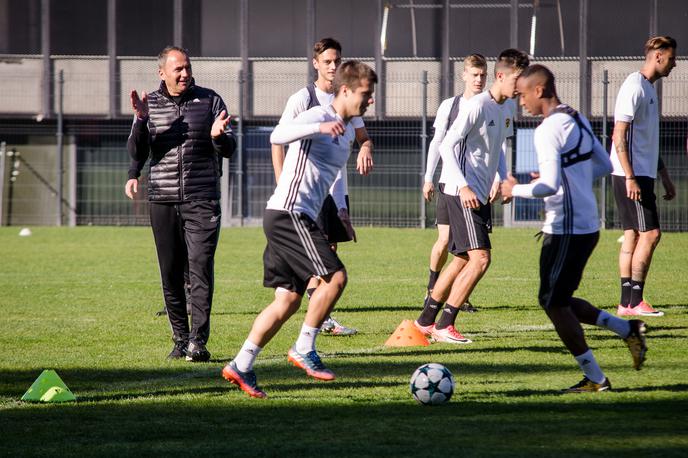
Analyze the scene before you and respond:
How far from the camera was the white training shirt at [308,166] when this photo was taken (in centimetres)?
632

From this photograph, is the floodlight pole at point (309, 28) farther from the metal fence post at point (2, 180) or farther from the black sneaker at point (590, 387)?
the black sneaker at point (590, 387)

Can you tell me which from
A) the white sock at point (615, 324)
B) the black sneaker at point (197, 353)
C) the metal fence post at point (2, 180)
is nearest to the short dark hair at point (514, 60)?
the white sock at point (615, 324)

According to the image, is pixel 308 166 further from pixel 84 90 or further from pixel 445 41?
pixel 84 90

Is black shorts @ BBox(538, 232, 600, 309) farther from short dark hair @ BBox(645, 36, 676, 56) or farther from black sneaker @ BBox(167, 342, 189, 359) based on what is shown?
short dark hair @ BBox(645, 36, 676, 56)

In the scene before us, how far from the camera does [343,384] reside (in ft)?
21.5

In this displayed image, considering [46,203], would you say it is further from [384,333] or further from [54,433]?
[54,433]

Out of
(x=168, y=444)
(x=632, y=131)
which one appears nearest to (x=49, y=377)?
(x=168, y=444)

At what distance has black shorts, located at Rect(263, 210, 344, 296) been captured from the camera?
628 centimetres

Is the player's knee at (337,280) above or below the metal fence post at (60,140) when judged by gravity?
below

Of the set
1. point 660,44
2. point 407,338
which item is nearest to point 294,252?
point 407,338

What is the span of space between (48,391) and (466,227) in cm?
357

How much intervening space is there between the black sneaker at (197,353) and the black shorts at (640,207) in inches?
171

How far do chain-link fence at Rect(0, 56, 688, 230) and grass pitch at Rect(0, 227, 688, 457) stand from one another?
42.4 feet

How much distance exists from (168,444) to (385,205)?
846 inches
